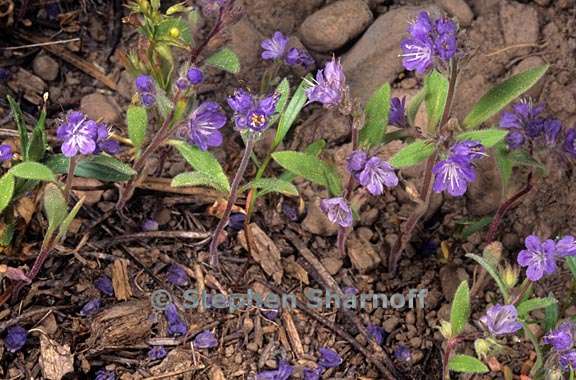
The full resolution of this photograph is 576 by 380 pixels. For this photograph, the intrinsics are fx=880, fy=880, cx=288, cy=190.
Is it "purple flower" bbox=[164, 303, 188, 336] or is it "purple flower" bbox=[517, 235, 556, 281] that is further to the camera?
"purple flower" bbox=[164, 303, 188, 336]

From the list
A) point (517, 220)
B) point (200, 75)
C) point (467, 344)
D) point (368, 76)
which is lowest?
point (467, 344)

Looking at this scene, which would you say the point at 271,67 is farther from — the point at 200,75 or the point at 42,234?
the point at 42,234

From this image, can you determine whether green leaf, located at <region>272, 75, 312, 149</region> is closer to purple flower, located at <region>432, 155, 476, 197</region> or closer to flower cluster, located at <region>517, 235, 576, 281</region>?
purple flower, located at <region>432, 155, 476, 197</region>

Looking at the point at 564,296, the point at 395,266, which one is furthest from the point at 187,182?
the point at 564,296

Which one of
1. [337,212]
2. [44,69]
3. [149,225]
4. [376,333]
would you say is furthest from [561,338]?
[44,69]

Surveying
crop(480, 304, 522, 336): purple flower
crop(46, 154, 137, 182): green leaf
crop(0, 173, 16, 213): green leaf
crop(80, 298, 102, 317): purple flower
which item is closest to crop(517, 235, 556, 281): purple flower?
crop(480, 304, 522, 336): purple flower

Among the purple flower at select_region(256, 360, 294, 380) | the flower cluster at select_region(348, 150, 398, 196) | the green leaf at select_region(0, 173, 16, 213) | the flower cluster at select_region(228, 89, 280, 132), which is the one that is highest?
the flower cluster at select_region(228, 89, 280, 132)

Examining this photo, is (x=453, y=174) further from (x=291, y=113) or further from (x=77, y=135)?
(x=77, y=135)

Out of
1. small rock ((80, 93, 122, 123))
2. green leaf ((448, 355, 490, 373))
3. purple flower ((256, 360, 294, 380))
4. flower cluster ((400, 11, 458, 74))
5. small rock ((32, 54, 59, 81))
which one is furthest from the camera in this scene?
small rock ((32, 54, 59, 81))
